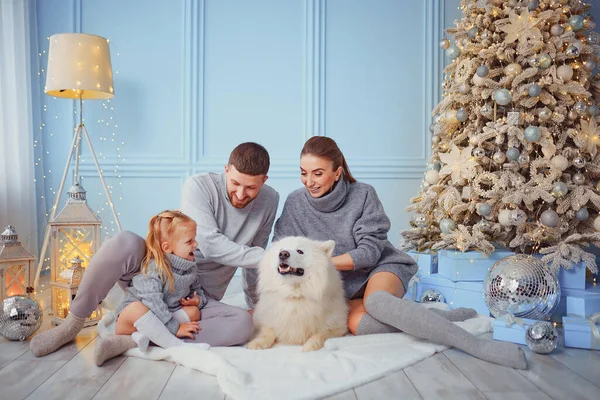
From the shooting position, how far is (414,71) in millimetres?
4449

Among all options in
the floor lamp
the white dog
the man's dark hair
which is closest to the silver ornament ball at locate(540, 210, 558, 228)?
the white dog

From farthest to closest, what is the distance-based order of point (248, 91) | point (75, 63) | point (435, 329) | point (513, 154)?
point (248, 91) → point (75, 63) → point (513, 154) → point (435, 329)

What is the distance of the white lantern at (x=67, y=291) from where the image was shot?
8.01 ft

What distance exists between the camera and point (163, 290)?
6.93 feet

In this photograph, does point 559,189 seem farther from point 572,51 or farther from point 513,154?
point 572,51

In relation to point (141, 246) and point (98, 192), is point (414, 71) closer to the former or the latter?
point (98, 192)

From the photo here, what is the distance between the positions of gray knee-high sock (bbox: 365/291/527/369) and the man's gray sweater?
0.54 meters

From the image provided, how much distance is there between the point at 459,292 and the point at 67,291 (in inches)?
76.6

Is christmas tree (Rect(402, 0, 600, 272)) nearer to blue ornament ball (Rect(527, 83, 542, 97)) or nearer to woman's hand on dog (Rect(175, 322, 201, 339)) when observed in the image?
blue ornament ball (Rect(527, 83, 542, 97))

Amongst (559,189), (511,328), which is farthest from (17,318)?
(559,189)

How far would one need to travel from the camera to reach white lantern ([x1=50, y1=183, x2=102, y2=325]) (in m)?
2.47

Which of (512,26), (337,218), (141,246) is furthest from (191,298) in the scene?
(512,26)

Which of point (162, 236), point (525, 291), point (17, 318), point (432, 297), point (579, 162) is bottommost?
point (432, 297)

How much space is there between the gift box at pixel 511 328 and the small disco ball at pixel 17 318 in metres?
1.93
